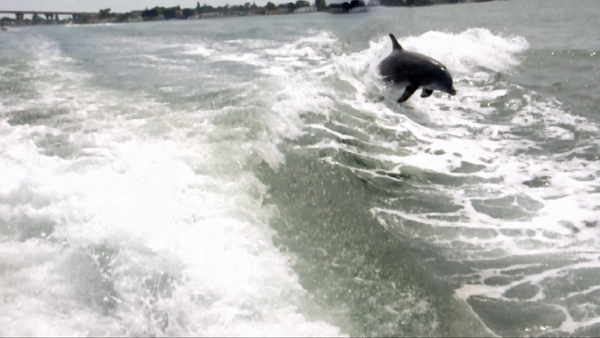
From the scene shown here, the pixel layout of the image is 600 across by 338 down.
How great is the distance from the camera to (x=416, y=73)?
7.09m

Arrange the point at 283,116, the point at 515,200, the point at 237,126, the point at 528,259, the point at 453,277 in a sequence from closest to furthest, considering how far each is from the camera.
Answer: the point at 453,277 < the point at 528,259 < the point at 515,200 < the point at 237,126 < the point at 283,116

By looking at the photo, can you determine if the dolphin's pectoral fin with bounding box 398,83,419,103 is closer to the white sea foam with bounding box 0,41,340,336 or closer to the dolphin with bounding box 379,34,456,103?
the dolphin with bounding box 379,34,456,103

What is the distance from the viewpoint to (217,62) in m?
12.3

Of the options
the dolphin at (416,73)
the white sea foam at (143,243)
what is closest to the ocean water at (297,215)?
the white sea foam at (143,243)

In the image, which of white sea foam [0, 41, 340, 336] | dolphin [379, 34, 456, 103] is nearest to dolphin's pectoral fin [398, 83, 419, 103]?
dolphin [379, 34, 456, 103]

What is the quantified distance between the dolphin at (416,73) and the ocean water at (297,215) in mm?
360

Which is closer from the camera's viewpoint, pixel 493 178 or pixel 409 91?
pixel 493 178

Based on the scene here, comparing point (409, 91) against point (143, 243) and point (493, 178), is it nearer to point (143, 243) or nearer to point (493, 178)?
point (493, 178)

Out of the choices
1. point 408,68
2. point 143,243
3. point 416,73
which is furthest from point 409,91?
point 143,243

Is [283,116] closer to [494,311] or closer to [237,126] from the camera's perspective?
[237,126]

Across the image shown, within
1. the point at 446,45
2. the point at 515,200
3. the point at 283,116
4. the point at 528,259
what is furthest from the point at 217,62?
the point at 528,259

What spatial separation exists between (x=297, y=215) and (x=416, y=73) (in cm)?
458

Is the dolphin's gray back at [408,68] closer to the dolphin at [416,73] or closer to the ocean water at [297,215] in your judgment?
the dolphin at [416,73]

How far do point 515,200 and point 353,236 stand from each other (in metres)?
1.77
